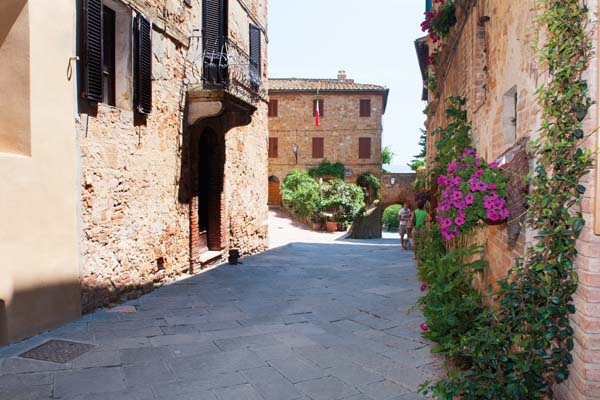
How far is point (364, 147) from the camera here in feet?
106

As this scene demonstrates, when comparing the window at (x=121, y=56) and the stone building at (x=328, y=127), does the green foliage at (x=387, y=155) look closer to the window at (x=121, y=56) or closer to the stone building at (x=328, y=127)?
the stone building at (x=328, y=127)

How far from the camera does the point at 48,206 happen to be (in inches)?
193

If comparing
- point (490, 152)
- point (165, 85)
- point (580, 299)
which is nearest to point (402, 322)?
point (490, 152)

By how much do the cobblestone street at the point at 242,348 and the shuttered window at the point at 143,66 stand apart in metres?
2.78

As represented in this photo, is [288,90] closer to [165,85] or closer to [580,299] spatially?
[165,85]

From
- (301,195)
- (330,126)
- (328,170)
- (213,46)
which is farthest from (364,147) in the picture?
(213,46)

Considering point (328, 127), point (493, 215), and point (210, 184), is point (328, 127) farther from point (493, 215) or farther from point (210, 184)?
point (493, 215)

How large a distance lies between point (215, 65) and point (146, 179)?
3.14 m

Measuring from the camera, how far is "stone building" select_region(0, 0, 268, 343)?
464 centimetres

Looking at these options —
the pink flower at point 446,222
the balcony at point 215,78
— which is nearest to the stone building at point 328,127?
the balcony at point 215,78

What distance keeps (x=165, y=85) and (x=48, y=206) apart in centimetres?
335

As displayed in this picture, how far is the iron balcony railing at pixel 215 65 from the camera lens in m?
8.68

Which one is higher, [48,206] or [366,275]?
[48,206]

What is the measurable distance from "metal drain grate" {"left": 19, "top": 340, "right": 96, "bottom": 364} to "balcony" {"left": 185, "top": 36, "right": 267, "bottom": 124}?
4.79 m
